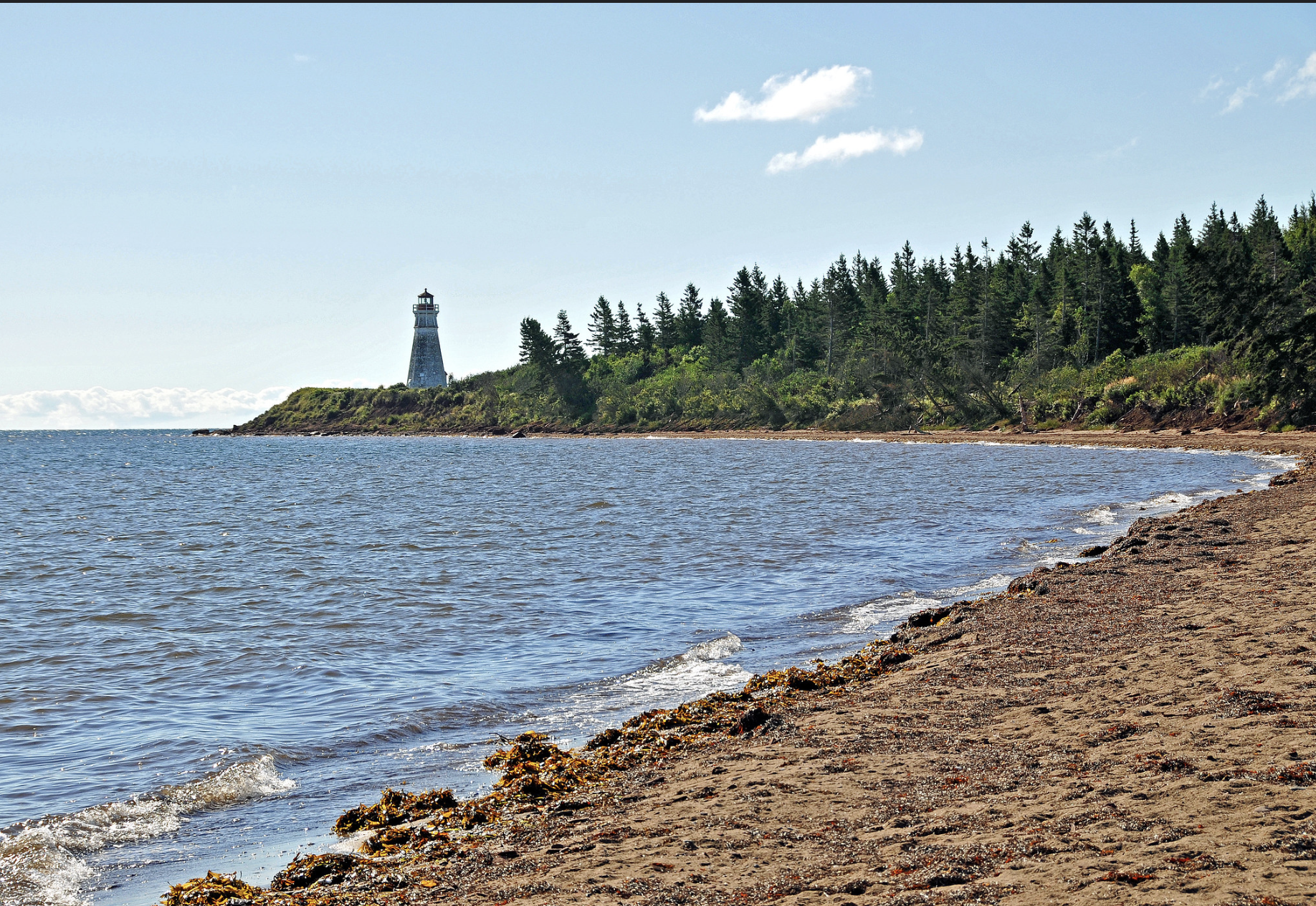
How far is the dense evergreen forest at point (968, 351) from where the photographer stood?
62500mm

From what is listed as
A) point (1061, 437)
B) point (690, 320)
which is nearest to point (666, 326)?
point (690, 320)

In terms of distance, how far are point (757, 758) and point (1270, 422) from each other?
209 feet

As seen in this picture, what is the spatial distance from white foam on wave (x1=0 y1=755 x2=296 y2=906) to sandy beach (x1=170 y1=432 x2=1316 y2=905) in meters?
1.39

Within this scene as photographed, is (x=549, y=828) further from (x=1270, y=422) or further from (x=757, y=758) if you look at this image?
(x=1270, y=422)

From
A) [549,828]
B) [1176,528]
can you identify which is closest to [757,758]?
[549,828]

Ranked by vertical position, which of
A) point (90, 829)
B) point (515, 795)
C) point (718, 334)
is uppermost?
point (718, 334)

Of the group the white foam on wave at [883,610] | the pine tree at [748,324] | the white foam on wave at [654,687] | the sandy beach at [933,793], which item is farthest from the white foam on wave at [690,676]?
the pine tree at [748,324]

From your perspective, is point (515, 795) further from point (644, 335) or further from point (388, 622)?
point (644, 335)

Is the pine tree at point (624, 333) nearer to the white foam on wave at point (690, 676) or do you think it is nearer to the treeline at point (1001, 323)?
the treeline at point (1001, 323)

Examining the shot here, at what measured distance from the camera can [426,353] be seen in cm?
16888

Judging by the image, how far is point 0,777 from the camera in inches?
359

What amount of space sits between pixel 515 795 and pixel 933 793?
338cm

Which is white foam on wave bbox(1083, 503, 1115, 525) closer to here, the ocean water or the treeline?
the ocean water

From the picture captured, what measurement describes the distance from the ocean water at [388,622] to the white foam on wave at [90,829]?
0.03m
